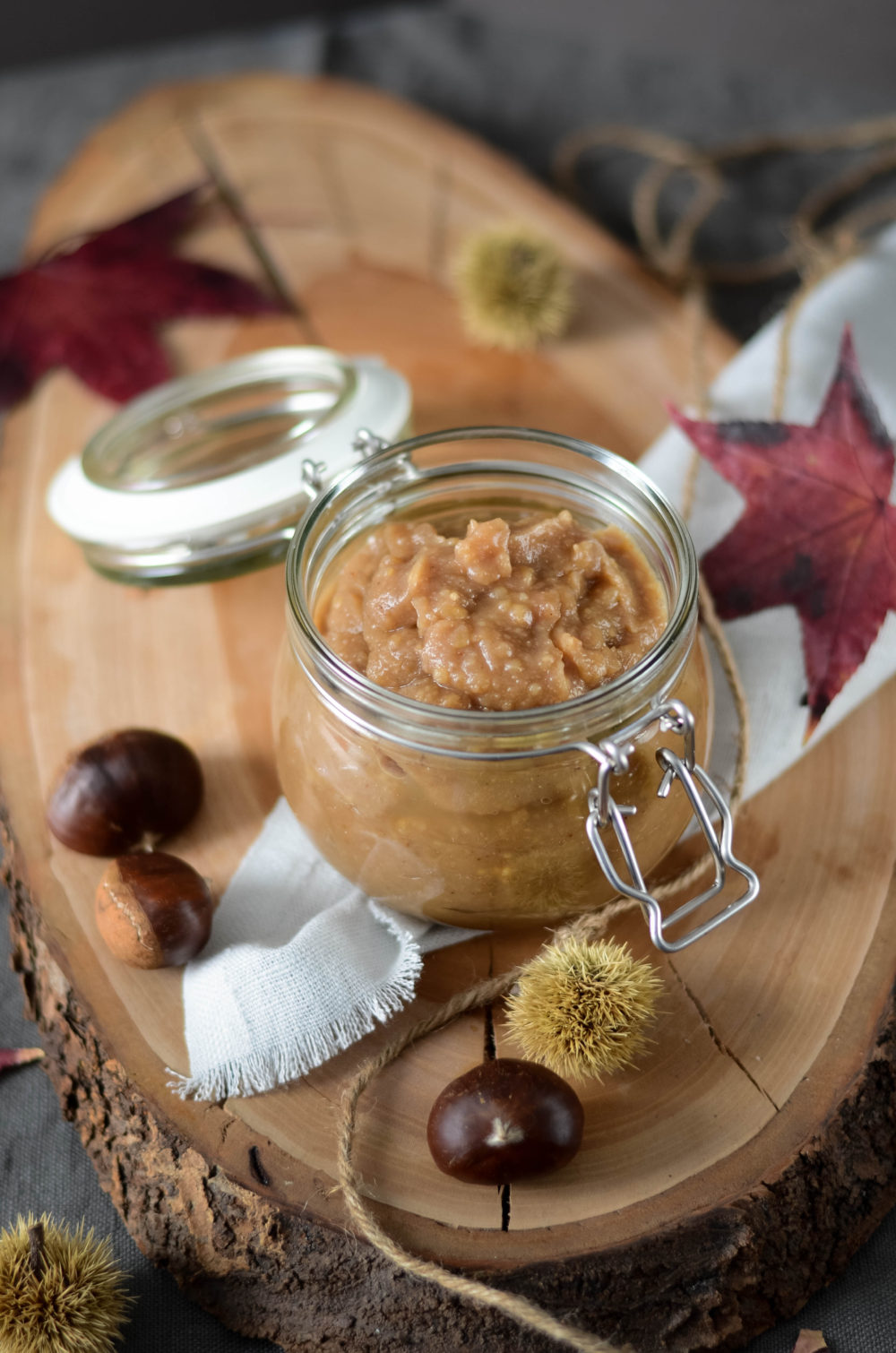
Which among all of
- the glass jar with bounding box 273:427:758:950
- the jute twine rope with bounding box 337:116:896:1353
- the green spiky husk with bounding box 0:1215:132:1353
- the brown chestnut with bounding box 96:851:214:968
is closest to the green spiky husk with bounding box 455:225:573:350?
the jute twine rope with bounding box 337:116:896:1353

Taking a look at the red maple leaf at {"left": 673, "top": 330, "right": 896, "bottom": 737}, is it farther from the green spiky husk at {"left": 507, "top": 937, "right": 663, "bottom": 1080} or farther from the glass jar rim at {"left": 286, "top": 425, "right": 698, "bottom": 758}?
the green spiky husk at {"left": 507, "top": 937, "right": 663, "bottom": 1080}

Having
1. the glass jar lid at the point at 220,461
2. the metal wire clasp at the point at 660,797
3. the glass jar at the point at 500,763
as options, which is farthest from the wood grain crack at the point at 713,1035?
the glass jar lid at the point at 220,461

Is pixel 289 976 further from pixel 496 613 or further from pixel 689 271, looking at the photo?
pixel 689 271

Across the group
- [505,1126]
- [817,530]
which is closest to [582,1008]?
[505,1126]

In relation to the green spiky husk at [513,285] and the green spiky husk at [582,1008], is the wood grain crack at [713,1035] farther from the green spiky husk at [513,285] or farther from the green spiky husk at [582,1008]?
the green spiky husk at [513,285]

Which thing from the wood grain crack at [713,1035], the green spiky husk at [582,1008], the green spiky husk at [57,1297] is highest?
the green spiky husk at [582,1008]

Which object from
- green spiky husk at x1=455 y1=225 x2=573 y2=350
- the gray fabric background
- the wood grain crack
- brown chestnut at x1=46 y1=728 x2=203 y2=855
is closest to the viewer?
the wood grain crack

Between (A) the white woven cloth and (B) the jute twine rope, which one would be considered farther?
(A) the white woven cloth

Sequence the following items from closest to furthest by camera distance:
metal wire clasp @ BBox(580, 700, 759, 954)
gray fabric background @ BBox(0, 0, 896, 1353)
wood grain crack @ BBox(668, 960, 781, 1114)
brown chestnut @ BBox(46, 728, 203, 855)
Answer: metal wire clasp @ BBox(580, 700, 759, 954), wood grain crack @ BBox(668, 960, 781, 1114), brown chestnut @ BBox(46, 728, 203, 855), gray fabric background @ BBox(0, 0, 896, 1353)
